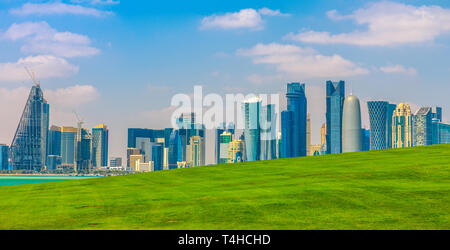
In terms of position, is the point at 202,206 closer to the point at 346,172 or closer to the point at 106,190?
the point at 106,190

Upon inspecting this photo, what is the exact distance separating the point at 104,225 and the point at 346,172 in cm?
1776

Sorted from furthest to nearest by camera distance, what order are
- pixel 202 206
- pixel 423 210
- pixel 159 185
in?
1. pixel 159 185
2. pixel 202 206
3. pixel 423 210

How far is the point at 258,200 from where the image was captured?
2227cm

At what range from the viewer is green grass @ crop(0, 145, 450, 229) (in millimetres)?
17891

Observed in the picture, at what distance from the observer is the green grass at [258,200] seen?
704 inches

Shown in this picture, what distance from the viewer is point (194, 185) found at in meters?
29.8

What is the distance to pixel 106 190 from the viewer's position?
29.7 m

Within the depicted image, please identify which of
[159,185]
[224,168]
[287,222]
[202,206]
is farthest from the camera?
[224,168]
